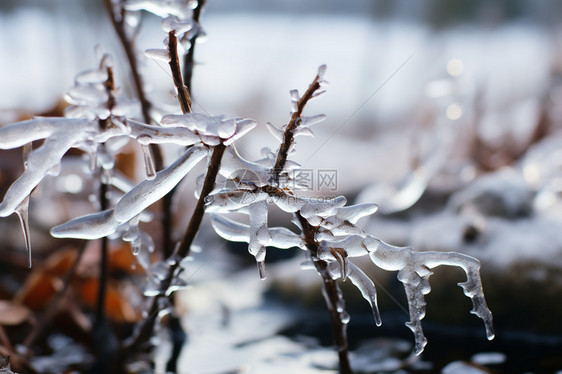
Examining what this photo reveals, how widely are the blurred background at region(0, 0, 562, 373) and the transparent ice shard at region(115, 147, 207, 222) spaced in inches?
3.7

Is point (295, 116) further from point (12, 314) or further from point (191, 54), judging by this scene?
point (12, 314)

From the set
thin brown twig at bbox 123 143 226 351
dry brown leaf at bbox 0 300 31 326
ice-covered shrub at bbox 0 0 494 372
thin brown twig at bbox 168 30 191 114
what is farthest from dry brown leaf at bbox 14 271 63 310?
thin brown twig at bbox 168 30 191 114

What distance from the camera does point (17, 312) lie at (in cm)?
56

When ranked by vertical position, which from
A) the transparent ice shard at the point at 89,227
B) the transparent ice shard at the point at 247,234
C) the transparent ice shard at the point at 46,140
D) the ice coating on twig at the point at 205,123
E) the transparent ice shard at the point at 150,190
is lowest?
the transparent ice shard at the point at 247,234

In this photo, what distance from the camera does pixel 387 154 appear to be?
3.99 ft

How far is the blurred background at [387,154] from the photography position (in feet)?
1.93

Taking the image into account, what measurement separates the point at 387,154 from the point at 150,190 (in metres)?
0.96

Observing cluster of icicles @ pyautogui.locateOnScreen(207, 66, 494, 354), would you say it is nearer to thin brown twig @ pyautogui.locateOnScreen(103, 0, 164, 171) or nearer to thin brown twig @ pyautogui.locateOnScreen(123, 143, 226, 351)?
thin brown twig @ pyautogui.locateOnScreen(123, 143, 226, 351)

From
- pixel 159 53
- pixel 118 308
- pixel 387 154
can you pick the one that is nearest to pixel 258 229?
pixel 159 53

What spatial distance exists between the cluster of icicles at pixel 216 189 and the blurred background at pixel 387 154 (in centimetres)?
9

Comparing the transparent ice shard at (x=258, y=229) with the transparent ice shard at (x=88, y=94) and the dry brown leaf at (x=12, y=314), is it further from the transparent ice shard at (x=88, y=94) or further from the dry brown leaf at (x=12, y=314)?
the dry brown leaf at (x=12, y=314)

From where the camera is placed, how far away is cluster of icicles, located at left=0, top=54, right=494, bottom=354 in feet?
0.95

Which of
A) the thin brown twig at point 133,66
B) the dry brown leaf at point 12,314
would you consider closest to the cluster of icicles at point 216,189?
the thin brown twig at point 133,66

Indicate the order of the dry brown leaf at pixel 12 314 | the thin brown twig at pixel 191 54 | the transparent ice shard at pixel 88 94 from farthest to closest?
the dry brown leaf at pixel 12 314, the thin brown twig at pixel 191 54, the transparent ice shard at pixel 88 94
